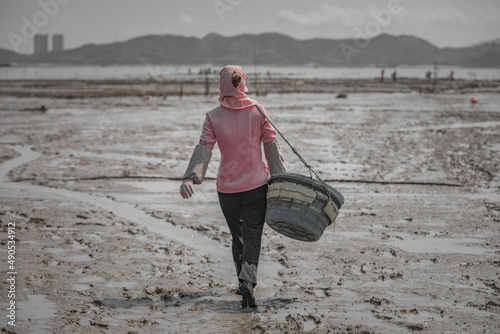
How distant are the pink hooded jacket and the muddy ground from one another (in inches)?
40.4

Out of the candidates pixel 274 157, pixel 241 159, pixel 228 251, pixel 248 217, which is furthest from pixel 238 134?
pixel 228 251

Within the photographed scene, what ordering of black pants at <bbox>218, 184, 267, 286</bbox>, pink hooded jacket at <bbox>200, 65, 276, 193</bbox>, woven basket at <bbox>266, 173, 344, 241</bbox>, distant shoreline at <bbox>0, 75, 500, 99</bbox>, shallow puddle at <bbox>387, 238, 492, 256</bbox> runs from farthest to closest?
distant shoreline at <bbox>0, 75, 500, 99</bbox>
shallow puddle at <bbox>387, 238, 492, 256</bbox>
black pants at <bbox>218, 184, 267, 286</bbox>
pink hooded jacket at <bbox>200, 65, 276, 193</bbox>
woven basket at <bbox>266, 173, 344, 241</bbox>

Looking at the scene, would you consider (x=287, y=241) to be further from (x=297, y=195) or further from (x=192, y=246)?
(x=297, y=195)

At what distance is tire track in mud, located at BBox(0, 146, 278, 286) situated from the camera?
215 inches

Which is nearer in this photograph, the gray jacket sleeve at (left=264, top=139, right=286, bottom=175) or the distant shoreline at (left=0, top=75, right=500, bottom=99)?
the gray jacket sleeve at (left=264, top=139, right=286, bottom=175)

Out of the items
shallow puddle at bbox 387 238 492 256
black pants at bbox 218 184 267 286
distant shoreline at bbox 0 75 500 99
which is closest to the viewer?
black pants at bbox 218 184 267 286

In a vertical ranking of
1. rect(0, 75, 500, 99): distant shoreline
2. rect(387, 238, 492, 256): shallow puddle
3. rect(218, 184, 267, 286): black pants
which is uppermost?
rect(0, 75, 500, 99): distant shoreline

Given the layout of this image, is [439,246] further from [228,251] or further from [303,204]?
[303,204]

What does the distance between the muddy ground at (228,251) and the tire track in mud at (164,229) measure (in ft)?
0.07

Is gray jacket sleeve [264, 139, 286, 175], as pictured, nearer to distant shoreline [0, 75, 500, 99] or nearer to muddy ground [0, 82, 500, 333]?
muddy ground [0, 82, 500, 333]

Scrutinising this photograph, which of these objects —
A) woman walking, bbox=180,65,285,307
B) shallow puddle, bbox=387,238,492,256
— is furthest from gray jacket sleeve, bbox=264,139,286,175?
shallow puddle, bbox=387,238,492,256

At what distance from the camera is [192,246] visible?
6.24m

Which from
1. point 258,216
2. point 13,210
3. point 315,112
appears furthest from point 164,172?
point 315,112

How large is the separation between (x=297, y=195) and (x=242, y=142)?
602 mm
